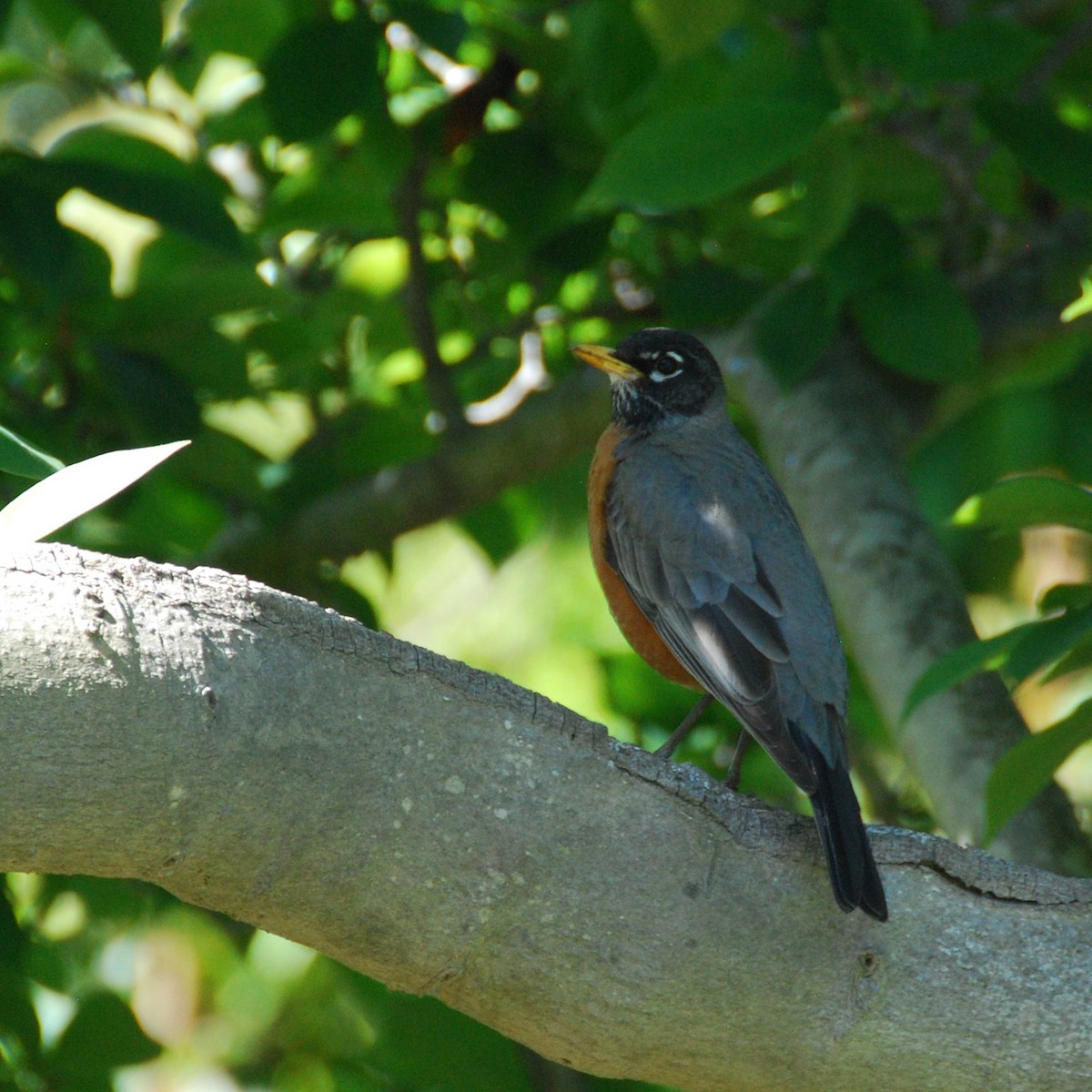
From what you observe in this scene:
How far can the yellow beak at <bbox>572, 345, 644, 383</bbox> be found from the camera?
474 centimetres

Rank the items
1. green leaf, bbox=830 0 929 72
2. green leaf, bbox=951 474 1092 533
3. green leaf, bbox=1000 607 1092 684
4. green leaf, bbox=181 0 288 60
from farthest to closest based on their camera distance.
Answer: green leaf, bbox=181 0 288 60
green leaf, bbox=830 0 929 72
green leaf, bbox=951 474 1092 533
green leaf, bbox=1000 607 1092 684

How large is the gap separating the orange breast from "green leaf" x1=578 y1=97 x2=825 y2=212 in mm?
1169

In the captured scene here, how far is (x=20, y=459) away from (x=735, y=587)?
210 cm

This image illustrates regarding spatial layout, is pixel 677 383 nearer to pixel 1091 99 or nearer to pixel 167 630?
pixel 1091 99

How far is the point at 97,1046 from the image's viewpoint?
11.5 feet

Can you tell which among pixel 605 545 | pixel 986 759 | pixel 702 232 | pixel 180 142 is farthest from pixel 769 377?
pixel 180 142

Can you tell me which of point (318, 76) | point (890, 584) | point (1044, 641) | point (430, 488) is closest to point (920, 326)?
point (890, 584)

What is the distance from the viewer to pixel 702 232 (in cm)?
514

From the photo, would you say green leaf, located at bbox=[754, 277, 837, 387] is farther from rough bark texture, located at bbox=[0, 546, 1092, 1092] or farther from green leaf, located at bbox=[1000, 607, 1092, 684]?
rough bark texture, located at bbox=[0, 546, 1092, 1092]

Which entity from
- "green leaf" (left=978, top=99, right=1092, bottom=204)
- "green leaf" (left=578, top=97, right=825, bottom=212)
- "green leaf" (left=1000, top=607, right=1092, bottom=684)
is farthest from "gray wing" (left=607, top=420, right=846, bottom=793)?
"green leaf" (left=978, top=99, right=1092, bottom=204)

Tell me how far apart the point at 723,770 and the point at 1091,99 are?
8.35ft

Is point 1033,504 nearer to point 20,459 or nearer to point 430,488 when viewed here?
point 20,459

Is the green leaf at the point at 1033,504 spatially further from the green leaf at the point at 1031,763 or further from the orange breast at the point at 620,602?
the orange breast at the point at 620,602

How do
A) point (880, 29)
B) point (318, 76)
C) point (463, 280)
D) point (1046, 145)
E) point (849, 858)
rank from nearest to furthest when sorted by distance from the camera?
point (849, 858), point (880, 29), point (1046, 145), point (318, 76), point (463, 280)
